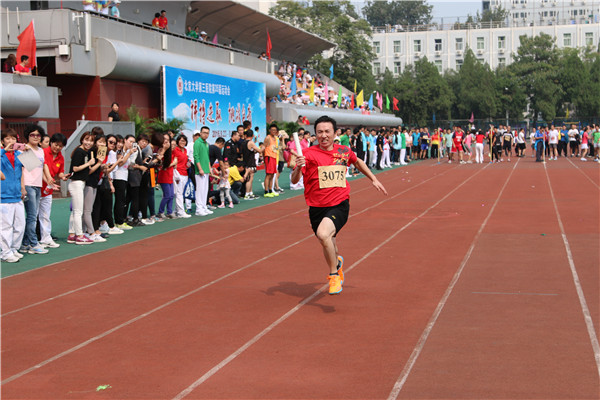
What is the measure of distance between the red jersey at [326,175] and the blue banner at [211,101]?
17.1 meters

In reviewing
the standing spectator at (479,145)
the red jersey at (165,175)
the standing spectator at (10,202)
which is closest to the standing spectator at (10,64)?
the red jersey at (165,175)

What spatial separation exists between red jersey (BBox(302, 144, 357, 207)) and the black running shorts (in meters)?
0.05

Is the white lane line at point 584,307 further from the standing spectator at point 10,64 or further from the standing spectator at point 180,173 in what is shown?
the standing spectator at point 10,64

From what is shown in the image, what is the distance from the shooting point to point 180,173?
624 inches

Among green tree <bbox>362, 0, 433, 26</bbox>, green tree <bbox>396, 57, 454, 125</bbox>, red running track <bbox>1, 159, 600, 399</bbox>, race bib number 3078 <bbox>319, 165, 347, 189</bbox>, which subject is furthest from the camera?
green tree <bbox>362, 0, 433, 26</bbox>

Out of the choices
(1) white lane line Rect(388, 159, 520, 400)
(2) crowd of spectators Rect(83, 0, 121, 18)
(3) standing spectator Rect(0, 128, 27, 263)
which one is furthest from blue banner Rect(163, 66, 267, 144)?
(1) white lane line Rect(388, 159, 520, 400)

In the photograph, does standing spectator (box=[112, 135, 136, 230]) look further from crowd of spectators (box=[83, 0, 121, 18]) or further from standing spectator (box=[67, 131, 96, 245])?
crowd of spectators (box=[83, 0, 121, 18])

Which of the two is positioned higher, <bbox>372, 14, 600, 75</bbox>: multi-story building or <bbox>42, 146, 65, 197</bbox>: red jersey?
<bbox>372, 14, 600, 75</bbox>: multi-story building

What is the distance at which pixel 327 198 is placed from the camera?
7996 millimetres

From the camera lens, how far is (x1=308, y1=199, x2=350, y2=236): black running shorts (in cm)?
789

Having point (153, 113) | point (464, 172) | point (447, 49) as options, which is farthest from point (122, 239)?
point (447, 49)

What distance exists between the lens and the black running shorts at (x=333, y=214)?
25.9 ft

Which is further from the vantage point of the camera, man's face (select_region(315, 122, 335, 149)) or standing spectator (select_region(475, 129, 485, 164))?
standing spectator (select_region(475, 129, 485, 164))

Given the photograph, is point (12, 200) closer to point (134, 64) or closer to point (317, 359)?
point (317, 359)
